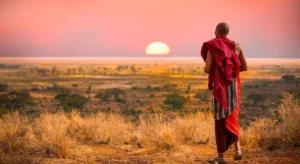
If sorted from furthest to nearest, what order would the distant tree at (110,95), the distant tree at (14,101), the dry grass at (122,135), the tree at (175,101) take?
1. the distant tree at (110,95)
2. the tree at (175,101)
3. the distant tree at (14,101)
4. the dry grass at (122,135)

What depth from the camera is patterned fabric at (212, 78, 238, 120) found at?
15.7 ft

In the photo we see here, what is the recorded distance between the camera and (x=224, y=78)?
474cm

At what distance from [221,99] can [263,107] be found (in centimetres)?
2208

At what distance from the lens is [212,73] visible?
4.79 m

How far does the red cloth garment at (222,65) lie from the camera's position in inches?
→ 184

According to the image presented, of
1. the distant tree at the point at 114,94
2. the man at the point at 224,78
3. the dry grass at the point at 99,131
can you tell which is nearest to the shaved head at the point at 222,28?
the man at the point at 224,78

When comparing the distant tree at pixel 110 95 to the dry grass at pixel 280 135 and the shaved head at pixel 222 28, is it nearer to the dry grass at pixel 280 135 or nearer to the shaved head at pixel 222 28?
the dry grass at pixel 280 135

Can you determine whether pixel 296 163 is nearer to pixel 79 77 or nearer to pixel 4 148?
pixel 4 148

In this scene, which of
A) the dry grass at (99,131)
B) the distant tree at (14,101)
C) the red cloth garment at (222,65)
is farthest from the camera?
the distant tree at (14,101)

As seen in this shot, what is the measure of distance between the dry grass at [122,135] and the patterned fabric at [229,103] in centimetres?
154

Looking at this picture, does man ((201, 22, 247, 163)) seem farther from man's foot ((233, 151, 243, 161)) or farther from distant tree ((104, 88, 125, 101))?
distant tree ((104, 88, 125, 101))

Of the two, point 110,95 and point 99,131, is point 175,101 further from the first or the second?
point 99,131

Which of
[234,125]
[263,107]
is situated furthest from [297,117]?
[263,107]

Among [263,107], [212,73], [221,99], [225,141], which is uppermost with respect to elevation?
[212,73]
